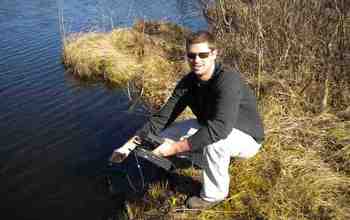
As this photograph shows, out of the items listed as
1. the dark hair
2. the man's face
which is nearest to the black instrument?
the man's face

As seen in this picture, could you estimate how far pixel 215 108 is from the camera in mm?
3232

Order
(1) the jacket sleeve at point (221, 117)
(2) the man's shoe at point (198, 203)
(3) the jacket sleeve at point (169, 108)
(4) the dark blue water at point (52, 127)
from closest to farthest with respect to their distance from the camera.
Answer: (1) the jacket sleeve at point (221, 117) → (2) the man's shoe at point (198, 203) → (3) the jacket sleeve at point (169, 108) → (4) the dark blue water at point (52, 127)

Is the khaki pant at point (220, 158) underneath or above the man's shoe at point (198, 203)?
above

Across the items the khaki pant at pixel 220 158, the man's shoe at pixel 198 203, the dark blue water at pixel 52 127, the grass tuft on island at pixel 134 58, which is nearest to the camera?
the khaki pant at pixel 220 158

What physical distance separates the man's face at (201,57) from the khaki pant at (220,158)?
0.67 meters

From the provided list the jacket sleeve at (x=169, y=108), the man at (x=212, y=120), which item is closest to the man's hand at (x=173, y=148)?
the man at (x=212, y=120)

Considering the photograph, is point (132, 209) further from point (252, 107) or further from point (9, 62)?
point (9, 62)

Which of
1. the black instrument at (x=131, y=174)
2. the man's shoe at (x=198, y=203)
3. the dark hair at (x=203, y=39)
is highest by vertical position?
the dark hair at (x=203, y=39)

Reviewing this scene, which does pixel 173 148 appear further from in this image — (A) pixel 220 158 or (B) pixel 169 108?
(B) pixel 169 108

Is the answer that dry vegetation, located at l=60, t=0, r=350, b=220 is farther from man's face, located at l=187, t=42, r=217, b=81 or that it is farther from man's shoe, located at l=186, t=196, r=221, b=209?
man's face, located at l=187, t=42, r=217, b=81

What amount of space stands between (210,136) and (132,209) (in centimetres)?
154

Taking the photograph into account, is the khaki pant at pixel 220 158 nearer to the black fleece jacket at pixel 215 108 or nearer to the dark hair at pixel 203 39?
the black fleece jacket at pixel 215 108

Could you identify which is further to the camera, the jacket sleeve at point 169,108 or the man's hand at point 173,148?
the jacket sleeve at point 169,108

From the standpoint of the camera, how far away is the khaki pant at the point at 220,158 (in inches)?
130
